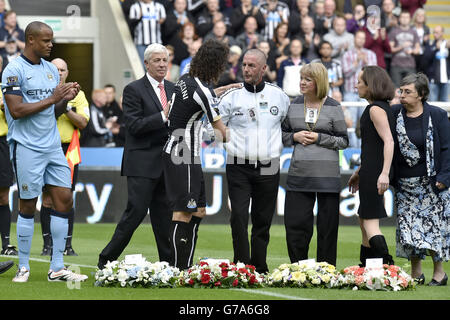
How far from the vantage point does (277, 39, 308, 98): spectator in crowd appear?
19641 millimetres

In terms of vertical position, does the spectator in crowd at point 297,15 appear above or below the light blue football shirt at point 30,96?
above

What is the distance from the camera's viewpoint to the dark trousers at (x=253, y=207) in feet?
34.4

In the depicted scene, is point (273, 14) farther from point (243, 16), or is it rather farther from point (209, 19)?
point (209, 19)

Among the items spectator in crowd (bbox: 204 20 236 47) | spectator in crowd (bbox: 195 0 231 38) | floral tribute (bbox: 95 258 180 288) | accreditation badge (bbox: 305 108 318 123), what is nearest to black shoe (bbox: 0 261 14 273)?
floral tribute (bbox: 95 258 180 288)

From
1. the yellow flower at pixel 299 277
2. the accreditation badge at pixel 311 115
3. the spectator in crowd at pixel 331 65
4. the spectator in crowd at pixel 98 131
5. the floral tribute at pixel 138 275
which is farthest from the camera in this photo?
the spectator in crowd at pixel 331 65

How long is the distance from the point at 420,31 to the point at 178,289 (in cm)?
1505

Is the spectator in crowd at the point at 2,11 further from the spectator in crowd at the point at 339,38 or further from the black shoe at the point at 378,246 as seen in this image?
the black shoe at the point at 378,246

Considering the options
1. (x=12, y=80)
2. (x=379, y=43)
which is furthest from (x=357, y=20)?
(x=12, y=80)

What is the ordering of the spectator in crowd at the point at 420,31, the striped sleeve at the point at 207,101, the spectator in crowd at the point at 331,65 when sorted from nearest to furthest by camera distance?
A: 1. the striped sleeve at the point at 207,101
2. the spectator in crowd at the point at 331,65
3. the spectator in crowd at the point at 420,31

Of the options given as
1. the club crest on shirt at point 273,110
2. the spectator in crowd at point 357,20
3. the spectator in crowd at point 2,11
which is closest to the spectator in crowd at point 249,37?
the spectator in crowd at point 357,20

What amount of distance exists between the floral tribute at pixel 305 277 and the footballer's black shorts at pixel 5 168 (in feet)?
16.0

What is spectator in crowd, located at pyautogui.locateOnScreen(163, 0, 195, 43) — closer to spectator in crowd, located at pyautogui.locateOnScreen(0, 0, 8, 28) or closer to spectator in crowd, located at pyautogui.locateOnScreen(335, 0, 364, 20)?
spectator in crowd, located at pyautogui.locateOnScreen(0, 0, 8, 28)

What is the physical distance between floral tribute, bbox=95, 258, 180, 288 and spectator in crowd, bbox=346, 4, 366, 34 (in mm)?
14198
